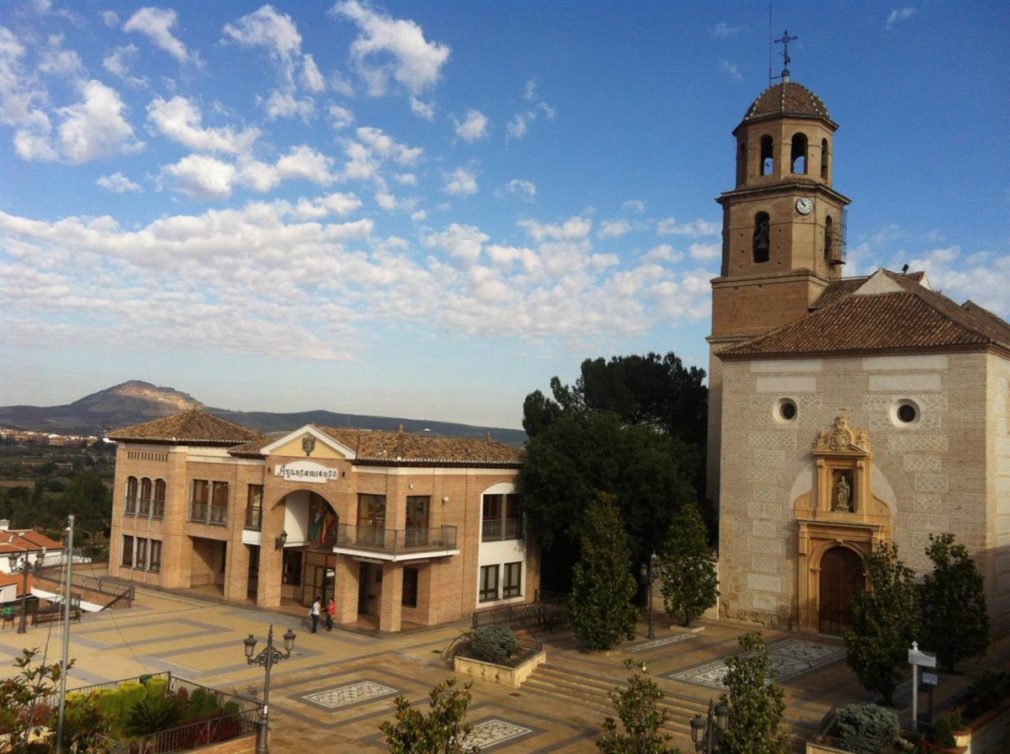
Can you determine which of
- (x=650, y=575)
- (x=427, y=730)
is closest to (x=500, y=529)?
(x=650, y=575)

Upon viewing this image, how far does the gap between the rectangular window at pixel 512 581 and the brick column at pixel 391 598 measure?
17.1 ft

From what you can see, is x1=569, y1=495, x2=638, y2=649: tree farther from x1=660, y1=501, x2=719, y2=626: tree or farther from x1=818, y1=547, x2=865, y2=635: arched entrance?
x1=818, y1=547, x2=865, y2=635: arched entrance

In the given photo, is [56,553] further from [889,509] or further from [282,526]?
[889,509]

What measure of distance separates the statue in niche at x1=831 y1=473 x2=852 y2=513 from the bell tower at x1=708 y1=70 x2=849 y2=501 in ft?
23.0

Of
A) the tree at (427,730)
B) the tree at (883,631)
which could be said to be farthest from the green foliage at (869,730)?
the tree at (427,730)

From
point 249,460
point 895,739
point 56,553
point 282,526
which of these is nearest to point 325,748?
point 895,739

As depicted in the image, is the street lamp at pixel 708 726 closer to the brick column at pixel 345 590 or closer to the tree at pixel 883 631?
the tree at pixel 883 631

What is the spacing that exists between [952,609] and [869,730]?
625cm

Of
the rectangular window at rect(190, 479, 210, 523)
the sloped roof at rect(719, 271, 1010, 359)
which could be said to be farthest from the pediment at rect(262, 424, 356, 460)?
the sloped roof at rect(719, 271, 1010, 359)

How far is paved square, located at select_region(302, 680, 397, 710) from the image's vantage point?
1913 cm

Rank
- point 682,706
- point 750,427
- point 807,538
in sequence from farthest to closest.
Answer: point 750,427, point 807,538, point 682,706

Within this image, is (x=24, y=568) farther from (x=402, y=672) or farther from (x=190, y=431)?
(x=402, y=672)

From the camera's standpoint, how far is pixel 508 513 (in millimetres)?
30828

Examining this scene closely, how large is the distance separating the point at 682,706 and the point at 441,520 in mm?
11400
